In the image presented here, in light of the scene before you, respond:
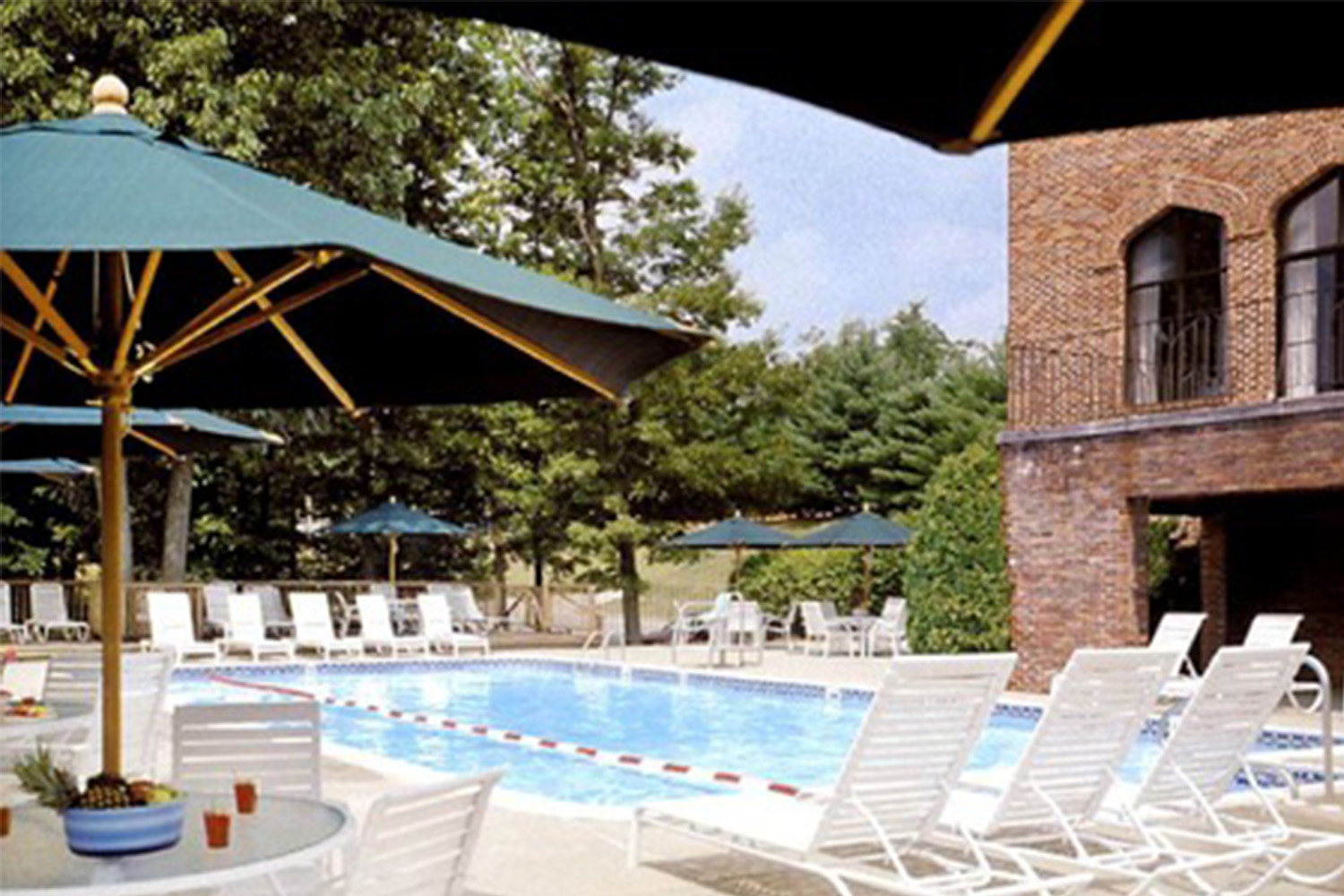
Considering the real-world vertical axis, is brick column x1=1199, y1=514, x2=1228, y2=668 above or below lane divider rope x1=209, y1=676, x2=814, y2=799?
above

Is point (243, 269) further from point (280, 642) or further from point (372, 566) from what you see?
point (372, 566)

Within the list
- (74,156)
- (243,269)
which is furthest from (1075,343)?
(74,156)

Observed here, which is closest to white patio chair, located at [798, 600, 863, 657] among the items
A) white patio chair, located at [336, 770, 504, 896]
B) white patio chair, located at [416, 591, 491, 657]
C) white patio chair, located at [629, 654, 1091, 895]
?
white patio chair, located at [416, 591, 491, 657]

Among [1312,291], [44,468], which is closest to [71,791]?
[44,468]

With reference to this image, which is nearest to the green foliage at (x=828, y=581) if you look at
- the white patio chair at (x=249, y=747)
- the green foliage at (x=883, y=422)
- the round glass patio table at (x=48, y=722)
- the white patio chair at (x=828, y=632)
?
the white patio chair at (x=828, y=632)

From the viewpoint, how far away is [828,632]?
917 inches

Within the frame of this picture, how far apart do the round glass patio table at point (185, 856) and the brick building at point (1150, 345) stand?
486 inches

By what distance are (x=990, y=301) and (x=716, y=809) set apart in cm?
9929

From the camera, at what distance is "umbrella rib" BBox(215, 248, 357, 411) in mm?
4995

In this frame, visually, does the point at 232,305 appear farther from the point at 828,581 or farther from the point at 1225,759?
the point at 828,581

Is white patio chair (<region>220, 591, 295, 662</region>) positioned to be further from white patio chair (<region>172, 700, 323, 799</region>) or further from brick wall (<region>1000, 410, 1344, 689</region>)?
white patio chair (<region>172, 700, 323, 799</region>)

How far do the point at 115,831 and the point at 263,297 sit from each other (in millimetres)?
2209

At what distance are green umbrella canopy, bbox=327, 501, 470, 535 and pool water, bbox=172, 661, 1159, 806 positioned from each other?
14.0ft

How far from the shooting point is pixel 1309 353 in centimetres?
1692
